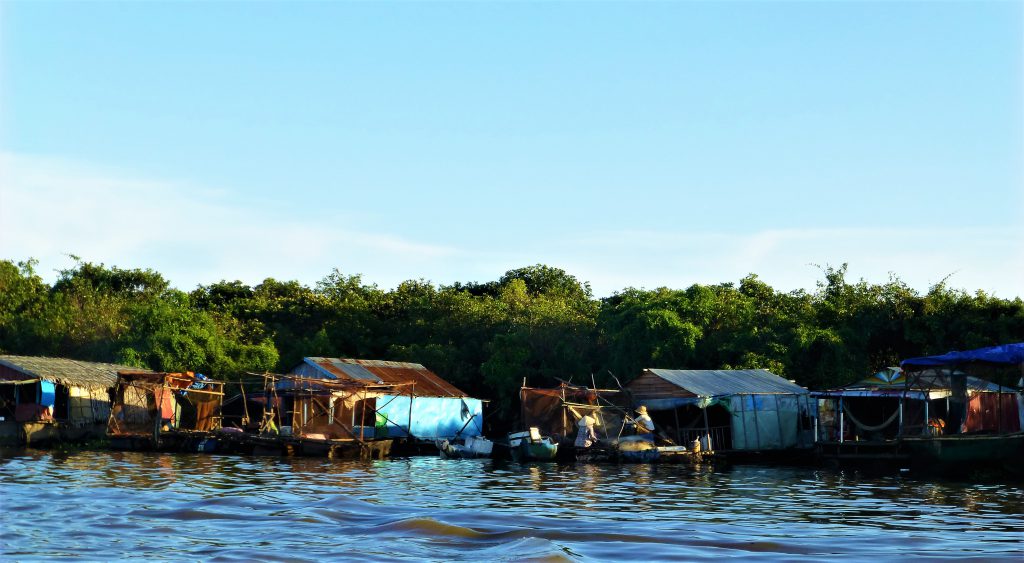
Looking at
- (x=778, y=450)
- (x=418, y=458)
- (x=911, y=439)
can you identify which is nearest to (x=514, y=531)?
(x=911, y=439)

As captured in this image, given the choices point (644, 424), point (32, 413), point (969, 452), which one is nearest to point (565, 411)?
point (644, 424)

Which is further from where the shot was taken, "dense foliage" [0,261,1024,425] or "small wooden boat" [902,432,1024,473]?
"dense foliage" [0,261,1024,425]

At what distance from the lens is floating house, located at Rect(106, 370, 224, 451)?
1122 inches

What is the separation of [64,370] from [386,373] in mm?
10644

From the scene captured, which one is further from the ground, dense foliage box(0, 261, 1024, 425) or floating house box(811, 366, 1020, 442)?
dense foliage box(0, 261, 1024, 425)

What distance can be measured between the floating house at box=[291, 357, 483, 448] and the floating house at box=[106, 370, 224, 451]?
3.11 metres

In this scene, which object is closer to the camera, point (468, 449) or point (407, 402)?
point (468, 449)

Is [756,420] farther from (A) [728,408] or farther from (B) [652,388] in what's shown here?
(B) [652,388]

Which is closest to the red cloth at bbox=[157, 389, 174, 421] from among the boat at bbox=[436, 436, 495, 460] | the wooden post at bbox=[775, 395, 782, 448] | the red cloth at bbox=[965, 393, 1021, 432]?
the boat at bbox=[436, 436, 495, 460]

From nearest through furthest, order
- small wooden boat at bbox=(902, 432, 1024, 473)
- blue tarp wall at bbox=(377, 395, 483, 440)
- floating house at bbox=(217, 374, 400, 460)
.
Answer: small wooden boat at bbox=(902, 432, 1024, 473)
floating house at bbox=(217, 374, 400, 460)
blue tarp wall at bbox=(377, 395, 483, 440)

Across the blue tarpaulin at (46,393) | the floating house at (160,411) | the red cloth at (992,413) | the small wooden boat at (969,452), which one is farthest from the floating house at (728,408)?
the blue tarpaulin at (46,393)

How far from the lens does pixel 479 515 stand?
14.6 m

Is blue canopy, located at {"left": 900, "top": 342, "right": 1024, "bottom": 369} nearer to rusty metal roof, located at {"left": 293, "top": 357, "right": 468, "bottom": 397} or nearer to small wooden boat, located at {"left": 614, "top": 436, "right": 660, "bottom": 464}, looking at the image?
small wooden boat, located at {"left": 614, "top": 436, "right": 660, "bottom": 464}

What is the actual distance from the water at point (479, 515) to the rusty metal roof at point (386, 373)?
8.74 m
